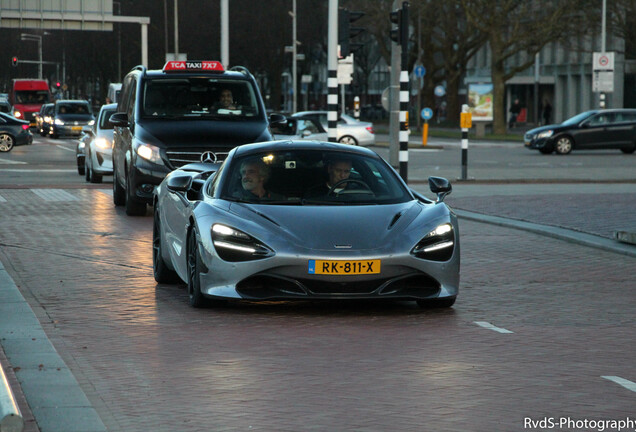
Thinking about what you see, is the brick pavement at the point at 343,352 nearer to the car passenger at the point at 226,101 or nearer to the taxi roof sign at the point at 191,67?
the car passenger at the point at 226,101

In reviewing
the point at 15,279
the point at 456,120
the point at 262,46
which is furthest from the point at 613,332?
the point at 262,46

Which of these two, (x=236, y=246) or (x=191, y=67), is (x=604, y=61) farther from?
(x=236, y=246)

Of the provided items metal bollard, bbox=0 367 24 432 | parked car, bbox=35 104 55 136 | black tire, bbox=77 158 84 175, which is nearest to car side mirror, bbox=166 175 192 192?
metal bollard, bbox=0 367 24 432

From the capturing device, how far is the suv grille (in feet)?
56.2

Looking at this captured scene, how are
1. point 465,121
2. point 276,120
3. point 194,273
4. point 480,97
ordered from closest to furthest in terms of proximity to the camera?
point 194,273, point 276,120, point 465,121, point 480,97

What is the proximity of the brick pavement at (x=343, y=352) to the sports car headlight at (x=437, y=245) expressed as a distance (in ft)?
1.40

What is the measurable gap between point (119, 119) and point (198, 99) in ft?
3.73

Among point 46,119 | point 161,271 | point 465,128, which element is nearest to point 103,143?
point 465,128

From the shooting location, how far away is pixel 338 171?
9.85 metres

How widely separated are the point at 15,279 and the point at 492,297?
397 centimetres

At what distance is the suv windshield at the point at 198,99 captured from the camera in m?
18.1

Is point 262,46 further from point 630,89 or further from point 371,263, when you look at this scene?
point 371,263

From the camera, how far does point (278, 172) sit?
9.84 m

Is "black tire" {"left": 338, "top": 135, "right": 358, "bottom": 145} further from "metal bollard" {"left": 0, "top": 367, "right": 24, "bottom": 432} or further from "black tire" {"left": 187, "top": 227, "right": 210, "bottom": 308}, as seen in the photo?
"metal bollard" {"left": 0, "top": 367, "right": 24, "bottom": 432}
